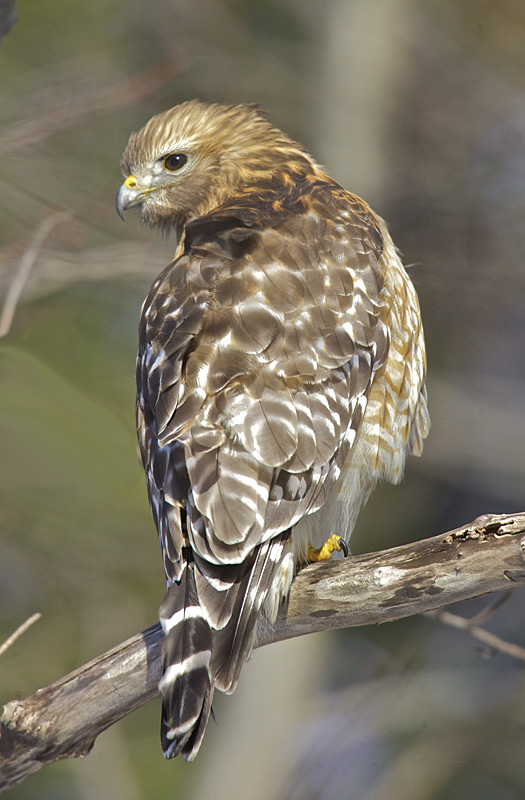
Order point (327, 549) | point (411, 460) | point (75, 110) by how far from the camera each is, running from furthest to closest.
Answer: point (411, 460), point (75, 110), point (327, 549)

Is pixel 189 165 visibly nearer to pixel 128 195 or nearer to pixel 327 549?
pixel 128 195

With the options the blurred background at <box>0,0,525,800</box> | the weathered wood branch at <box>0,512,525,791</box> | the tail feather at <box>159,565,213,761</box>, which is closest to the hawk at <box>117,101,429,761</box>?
the tail feather at <box>159,565,213,761</box>

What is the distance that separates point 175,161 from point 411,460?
375 centimetres

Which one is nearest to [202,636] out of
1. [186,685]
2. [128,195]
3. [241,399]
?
[186,685]

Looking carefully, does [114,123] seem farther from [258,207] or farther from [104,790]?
[104,790]

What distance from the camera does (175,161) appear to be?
12.1 feet

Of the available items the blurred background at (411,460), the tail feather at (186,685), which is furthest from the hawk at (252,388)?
the blurred background at (411,460)

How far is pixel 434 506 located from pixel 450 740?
1685 millimetres

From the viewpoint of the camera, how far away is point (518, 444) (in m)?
6.39

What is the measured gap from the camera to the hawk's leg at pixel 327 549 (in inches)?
122

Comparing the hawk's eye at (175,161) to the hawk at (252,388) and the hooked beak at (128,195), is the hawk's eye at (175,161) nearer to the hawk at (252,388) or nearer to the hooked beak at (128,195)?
the hawk at (252,388)

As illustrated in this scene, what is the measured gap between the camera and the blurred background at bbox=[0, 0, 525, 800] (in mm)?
6172

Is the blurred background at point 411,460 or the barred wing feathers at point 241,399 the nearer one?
the barred wing feathers at point 241,399

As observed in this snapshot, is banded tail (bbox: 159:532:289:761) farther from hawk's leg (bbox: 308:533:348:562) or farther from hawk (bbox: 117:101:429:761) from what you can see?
hawk's leg (bbox: 308:533:348:562)
